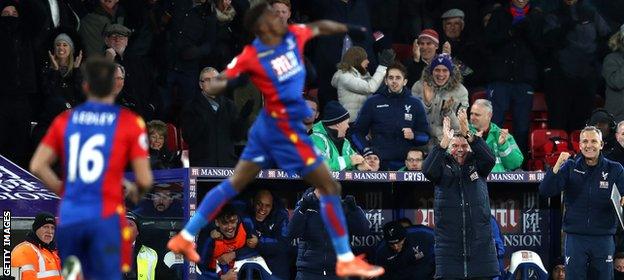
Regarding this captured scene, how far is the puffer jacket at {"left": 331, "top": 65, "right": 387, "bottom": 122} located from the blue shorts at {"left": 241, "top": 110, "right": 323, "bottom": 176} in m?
6.46

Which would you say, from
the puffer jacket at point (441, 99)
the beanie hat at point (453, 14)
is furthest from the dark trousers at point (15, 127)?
the beanie hat at point (453, 14)

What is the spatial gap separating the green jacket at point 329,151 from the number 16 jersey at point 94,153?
260 inches

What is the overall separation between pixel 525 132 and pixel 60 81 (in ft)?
19.6

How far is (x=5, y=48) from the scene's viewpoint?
56.0 feet

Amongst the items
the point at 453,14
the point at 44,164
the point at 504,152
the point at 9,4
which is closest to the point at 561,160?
the point at 504,152

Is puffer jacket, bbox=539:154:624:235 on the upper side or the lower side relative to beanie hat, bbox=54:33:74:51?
lower

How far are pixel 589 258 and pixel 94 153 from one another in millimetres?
7125

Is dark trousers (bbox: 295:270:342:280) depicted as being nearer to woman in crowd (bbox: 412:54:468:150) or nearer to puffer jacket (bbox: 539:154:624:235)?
puffer jacket (bbox: 539:154:624:235)

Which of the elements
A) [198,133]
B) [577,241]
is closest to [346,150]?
[198,133]

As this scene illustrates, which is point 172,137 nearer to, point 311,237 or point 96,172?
point 311,237

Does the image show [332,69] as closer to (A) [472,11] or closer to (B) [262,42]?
(A) [472,11]

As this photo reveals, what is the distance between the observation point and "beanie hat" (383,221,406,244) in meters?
16.5

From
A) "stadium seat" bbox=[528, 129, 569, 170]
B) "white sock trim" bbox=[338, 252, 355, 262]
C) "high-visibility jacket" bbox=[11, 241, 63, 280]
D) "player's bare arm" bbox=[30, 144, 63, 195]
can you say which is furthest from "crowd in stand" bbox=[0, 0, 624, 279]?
"player's bare arm" bbox=[30, 144, 63, 195]

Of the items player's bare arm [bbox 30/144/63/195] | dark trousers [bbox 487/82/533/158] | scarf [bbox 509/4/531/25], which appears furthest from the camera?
scarf [bbox 509/4/531/25]
